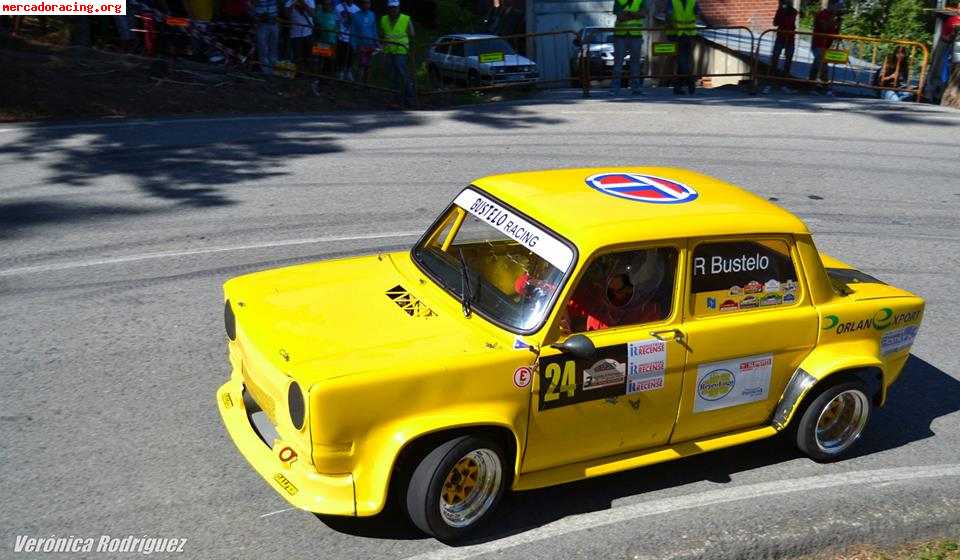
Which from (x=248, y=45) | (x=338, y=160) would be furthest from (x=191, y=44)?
(x=338, y=160)

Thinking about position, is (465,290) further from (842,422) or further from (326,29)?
(326,29)

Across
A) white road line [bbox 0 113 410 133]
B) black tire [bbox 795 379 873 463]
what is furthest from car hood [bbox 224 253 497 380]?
white road line [bbox 0 113 410 133]

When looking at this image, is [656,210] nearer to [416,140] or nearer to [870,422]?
[870,422]

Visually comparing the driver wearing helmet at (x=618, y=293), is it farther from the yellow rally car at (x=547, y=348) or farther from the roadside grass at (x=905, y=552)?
the roadside grass at (x=905, y=552)

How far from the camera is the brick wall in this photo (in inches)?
1102

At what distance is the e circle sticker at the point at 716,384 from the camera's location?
5313 millimetres

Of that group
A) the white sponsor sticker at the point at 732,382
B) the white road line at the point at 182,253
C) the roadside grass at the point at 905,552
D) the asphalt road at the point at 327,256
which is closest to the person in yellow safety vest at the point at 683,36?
the asphalt road at the point at 327,256

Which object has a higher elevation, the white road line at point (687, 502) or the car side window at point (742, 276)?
the car side window at point (742, 276)

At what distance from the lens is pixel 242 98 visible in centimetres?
1491

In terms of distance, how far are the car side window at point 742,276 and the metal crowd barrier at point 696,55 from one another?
41.1 feet

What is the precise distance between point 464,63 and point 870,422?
49.8 ft

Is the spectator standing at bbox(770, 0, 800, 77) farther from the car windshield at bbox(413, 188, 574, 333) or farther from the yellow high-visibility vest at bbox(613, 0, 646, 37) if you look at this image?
the car windshield at bbox(413, 188, 574, 333)

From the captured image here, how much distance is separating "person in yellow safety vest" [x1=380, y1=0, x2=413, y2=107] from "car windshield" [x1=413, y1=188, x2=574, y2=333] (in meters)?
10.4

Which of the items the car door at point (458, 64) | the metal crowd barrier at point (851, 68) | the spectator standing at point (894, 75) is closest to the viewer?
the metal crowd barrier at point (851, 68)
